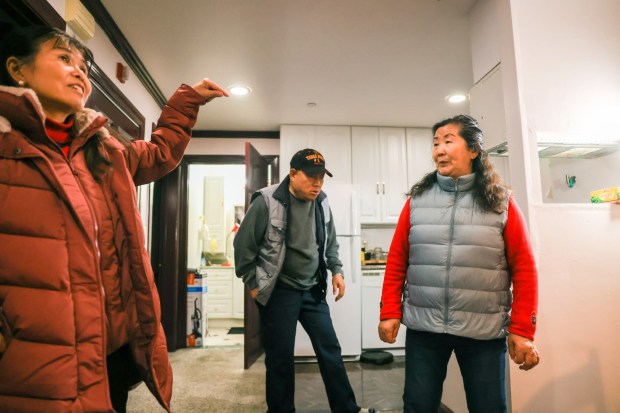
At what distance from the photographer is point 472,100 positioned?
2156 millimetres

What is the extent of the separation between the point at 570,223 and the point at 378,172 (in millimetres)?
2605

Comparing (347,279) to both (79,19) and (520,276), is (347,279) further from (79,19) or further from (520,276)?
(79,19)

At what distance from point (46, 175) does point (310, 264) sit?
1280mm

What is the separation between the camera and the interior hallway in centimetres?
239

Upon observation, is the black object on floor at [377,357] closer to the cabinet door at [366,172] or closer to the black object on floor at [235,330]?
the cabinet door at [366,172]

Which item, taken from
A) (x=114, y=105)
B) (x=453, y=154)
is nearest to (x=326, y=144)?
(x=114, y=105)

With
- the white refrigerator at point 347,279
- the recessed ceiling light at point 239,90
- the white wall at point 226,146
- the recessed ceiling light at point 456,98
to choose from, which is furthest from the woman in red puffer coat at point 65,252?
the white wall at point 226,146

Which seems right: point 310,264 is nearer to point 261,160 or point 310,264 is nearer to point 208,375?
point 208,375

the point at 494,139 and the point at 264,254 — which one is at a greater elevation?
the point at 494,139

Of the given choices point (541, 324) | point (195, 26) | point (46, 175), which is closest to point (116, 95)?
point (195, 26)

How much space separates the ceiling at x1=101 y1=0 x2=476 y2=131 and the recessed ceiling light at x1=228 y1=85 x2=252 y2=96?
2.4 inches

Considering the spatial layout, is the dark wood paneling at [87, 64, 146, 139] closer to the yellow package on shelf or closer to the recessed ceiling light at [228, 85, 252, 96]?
the recessed ceiling light at [228, 85, 252, 96]

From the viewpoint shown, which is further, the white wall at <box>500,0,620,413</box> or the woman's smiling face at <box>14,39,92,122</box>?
the white wall at <box>500,0,620,413</box>

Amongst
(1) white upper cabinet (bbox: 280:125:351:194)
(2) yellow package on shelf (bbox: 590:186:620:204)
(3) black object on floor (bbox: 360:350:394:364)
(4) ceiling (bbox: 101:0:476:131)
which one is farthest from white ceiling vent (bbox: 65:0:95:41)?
(3) black object on floor (bbox: 360:350:394:364)
